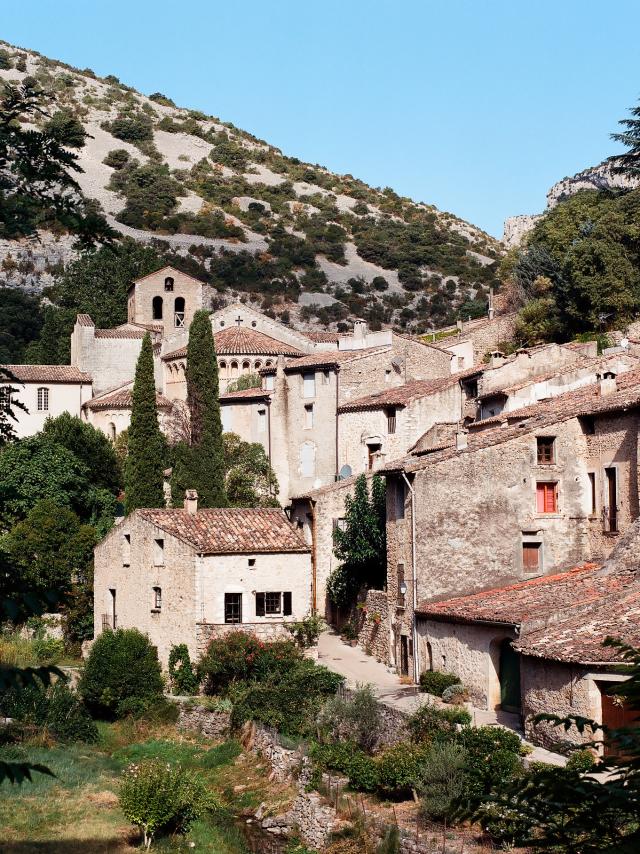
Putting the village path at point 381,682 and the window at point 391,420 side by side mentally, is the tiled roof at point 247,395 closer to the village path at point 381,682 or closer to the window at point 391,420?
the window at point 391,420

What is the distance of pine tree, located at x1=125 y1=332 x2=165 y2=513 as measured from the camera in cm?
5669

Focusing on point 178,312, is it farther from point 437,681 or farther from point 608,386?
point 437,681

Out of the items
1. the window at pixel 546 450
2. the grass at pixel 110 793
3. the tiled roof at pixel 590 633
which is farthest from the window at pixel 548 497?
the grass at pixel 110 793

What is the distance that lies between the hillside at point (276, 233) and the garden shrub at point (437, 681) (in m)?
81.9

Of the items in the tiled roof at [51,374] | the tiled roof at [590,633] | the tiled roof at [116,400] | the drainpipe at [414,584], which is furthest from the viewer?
the tiled roof at [51,374]

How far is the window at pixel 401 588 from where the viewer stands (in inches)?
1636

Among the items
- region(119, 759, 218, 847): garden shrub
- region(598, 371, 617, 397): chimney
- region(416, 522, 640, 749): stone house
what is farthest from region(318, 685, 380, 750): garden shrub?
region(598, 371, 617, 397): chimney

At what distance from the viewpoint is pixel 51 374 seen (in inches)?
3110

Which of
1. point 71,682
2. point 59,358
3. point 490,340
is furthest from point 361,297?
point 71,682

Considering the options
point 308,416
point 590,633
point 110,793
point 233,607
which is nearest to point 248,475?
point 308,416

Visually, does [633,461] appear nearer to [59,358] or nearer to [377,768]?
[377,768]

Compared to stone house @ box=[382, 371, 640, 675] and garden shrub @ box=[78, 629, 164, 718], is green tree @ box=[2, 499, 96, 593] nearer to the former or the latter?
garden shrub @ box=[78, 629, 164, 718]

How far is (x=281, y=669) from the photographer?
3988 cm

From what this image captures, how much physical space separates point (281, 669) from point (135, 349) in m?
45.7
